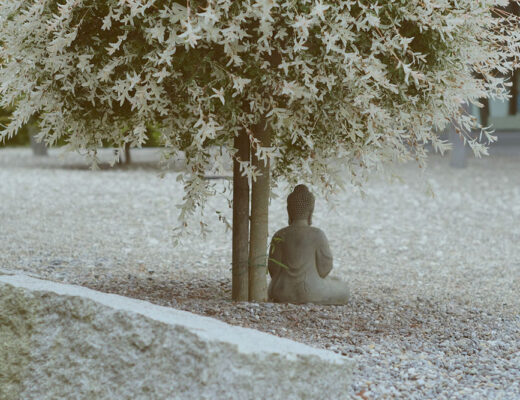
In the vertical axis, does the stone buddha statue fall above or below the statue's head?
below

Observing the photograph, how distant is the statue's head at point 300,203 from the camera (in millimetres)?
5621

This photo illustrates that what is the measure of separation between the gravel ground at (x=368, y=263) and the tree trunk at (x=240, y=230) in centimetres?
20

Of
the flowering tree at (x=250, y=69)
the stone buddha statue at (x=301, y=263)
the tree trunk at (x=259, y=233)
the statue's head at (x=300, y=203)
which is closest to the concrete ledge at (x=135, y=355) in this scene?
the flowering tree at (x=250, y=69)

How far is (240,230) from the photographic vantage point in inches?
210

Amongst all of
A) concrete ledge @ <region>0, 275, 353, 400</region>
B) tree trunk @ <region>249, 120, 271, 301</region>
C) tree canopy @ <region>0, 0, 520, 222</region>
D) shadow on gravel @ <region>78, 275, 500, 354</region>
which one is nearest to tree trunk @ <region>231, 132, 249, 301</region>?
tree trunk @ <region>249, 120, 271, 301</region>

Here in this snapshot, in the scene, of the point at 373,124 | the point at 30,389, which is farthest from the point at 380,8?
the point at 30,389

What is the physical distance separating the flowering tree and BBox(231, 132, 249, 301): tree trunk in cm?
14

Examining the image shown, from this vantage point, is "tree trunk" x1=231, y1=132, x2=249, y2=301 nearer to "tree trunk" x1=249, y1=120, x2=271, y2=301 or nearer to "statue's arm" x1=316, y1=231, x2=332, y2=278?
"tree trunk" x1=249, y1=120, x2=271, y2=301

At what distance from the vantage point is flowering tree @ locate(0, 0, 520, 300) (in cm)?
414

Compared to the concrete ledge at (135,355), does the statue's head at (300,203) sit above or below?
above

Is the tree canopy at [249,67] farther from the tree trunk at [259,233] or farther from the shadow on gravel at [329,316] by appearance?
the shadow on gravel at [329,316]

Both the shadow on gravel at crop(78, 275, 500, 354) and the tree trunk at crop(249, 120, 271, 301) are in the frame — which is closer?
→ the shadow on gravel at crop(78, 275, 500, 354)

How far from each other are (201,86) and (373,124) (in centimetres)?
104

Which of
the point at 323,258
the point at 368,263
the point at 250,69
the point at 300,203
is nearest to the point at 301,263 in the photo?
the point at 323,258
